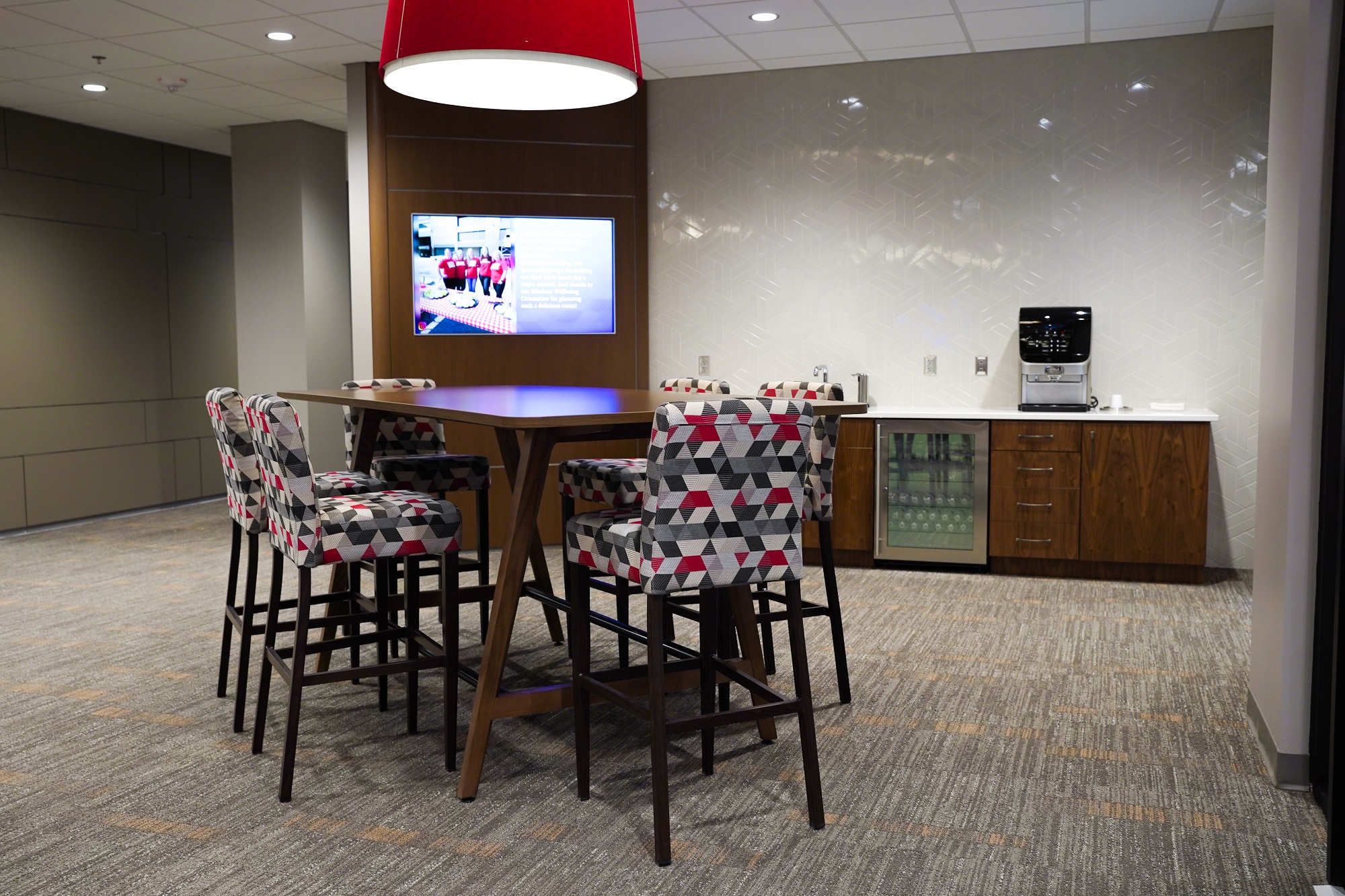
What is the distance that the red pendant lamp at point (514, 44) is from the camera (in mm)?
2896

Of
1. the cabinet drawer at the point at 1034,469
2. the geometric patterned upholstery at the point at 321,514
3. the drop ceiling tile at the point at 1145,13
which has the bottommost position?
the cabinet drawer at the point at 1034,469

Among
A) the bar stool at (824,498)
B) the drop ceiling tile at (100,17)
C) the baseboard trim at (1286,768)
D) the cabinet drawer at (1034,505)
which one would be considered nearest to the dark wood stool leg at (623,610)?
the bar stool at (824,498)

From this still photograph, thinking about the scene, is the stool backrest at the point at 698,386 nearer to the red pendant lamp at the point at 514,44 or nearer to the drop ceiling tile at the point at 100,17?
the red pendant lamp at the point at 514,44

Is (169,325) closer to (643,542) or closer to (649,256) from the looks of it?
(649,256)

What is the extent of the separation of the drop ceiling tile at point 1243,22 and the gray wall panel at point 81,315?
721 cm

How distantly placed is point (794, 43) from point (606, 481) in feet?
10.6

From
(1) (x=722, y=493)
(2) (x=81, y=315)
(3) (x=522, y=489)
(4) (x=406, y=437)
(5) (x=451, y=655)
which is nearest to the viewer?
(1) (x=722, y=493)

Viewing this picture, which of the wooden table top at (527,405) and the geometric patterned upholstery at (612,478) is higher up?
the wooden table top at (527,405)

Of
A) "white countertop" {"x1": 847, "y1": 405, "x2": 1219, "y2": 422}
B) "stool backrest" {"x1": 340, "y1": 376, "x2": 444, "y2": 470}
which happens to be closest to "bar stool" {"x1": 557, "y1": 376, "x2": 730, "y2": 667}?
"stool backrest" {"x1": 340, "y1": 376, "x2": 444, "y2": 470}

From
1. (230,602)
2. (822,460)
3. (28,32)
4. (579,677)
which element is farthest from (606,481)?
(28,32)

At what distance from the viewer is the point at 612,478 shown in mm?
3658

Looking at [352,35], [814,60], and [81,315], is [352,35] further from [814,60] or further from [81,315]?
[81,315]

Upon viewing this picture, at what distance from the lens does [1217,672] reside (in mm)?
4043

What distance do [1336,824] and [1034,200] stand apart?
4.37 meters
